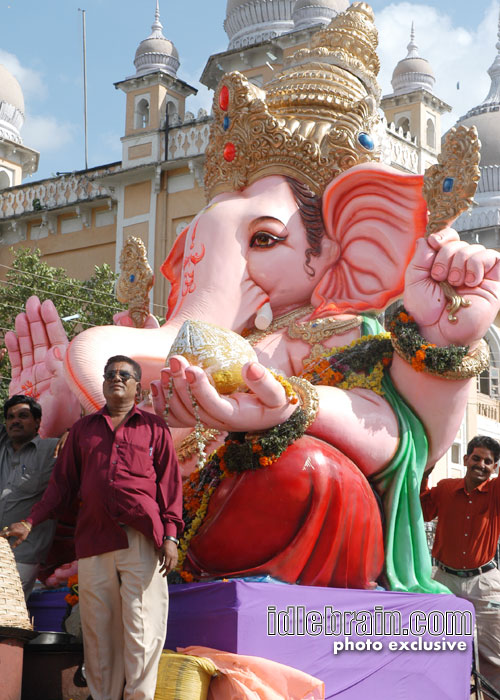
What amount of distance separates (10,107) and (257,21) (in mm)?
7403

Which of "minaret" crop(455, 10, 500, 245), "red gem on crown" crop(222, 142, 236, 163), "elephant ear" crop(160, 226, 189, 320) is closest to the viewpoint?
"red gem on crown" crop(222, 142, 236, 163)

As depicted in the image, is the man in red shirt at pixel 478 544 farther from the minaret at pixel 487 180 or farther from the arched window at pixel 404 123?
the minaret at pixel 487 180

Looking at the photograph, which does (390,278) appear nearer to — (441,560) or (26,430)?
(441,560)

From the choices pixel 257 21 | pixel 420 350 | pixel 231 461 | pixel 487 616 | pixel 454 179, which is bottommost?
pixel 487 616

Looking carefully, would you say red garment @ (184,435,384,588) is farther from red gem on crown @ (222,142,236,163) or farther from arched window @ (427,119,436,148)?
arched window @ (427,119,436,148)

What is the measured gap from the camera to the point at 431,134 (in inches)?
894

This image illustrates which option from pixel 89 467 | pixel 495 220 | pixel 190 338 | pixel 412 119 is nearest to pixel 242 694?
pixel 89 467

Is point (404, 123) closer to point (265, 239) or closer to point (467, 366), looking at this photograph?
point (265, 239)

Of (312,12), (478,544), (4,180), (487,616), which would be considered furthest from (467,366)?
(4,180)

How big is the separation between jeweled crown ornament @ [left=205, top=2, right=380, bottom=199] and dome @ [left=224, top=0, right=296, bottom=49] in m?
17.0

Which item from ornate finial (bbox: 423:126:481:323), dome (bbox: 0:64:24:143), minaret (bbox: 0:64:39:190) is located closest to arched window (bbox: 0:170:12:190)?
minaret (bbox: 0:64:39:190)

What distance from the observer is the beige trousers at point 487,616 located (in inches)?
219

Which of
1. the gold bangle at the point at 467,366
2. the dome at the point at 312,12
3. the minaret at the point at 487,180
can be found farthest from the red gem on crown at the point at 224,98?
the minaret at the point at 487,180

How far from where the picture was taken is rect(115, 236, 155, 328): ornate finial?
6.28 m
